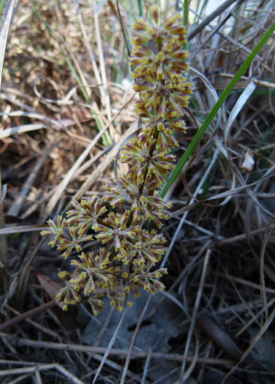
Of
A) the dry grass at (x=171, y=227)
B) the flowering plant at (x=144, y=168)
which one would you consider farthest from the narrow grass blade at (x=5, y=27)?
the flowering plant at (x=144, y=168)

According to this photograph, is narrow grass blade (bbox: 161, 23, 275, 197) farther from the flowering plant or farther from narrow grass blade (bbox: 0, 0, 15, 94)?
narrow grass blade (bbox: 0, 0, 15, 94)

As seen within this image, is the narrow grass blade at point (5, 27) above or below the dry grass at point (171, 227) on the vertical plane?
above

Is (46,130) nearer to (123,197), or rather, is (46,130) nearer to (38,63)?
(38,63)

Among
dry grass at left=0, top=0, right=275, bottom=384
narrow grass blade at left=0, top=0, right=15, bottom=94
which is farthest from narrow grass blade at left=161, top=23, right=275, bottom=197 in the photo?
narrow grass blade at left=0, top=0, right=15, bottom=94

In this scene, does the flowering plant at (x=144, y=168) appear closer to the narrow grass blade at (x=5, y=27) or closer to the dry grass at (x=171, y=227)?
the dry grass at (x=171, y=227)

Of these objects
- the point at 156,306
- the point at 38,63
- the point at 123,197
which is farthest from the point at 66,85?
the point at 156,306

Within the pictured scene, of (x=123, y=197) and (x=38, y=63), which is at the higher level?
(x=38, y=63)
